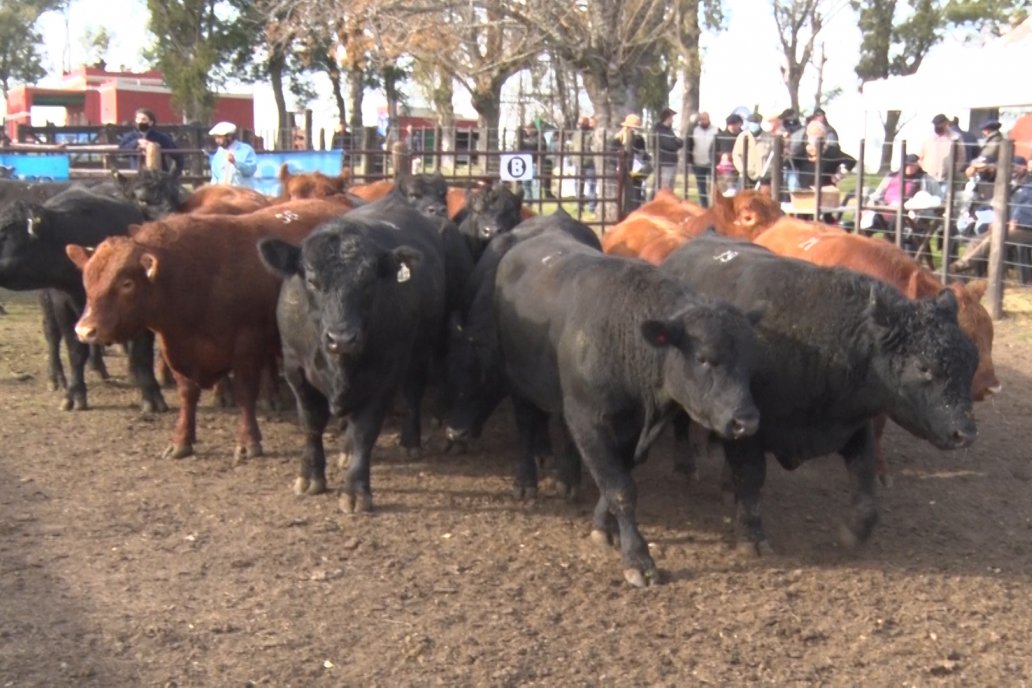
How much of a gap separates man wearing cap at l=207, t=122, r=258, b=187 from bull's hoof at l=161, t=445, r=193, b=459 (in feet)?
21.4

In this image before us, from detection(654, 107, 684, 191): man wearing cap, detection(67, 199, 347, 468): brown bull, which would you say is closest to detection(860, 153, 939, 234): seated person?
detection(654, 107, 684, 191): man wearing cap

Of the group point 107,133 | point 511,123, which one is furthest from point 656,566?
point 511,123

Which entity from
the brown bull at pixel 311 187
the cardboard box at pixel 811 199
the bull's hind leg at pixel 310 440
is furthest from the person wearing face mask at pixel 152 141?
the bull's hind leg at pixel 310 440

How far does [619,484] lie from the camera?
5758 millimetres

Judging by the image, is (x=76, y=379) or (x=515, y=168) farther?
(x=515, y=168)

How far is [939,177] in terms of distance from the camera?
16125 millimetres

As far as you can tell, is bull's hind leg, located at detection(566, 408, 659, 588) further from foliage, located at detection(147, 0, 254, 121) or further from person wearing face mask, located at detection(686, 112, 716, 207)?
foliage, located at detection(147, 0, 254, 121)

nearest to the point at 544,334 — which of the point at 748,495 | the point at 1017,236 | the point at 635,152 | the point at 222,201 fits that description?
the point at 748,495

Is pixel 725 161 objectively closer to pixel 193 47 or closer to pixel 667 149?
pixel 667 149

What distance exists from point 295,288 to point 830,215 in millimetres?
10669

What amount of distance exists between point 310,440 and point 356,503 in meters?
0.51

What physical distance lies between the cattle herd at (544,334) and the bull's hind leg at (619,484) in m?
0.01

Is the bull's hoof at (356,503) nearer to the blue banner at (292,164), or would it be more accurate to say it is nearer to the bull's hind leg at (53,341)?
the bull's hind leg at (53,341)

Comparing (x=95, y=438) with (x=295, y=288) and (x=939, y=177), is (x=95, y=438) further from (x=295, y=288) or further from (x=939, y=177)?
(x=939, y=177)
